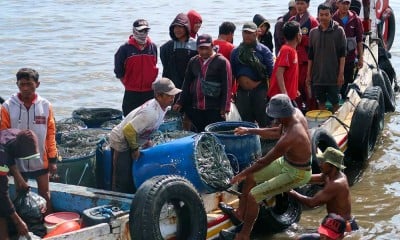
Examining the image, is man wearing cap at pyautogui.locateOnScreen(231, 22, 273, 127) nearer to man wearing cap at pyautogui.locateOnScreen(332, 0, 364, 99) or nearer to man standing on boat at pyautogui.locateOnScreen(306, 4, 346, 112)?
man standing on boat at pyautogui.locateOnScreen(306, 4, 346, 112)

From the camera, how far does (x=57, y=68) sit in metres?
20.8

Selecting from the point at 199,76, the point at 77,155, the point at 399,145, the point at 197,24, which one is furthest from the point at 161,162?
the point at 399,145

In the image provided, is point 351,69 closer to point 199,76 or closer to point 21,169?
point 199,76

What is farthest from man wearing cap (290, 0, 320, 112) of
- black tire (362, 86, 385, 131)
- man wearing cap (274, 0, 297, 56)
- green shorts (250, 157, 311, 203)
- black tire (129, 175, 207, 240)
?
black tire (129, 175, 207, 240)

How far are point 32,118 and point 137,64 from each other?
2.42 metres

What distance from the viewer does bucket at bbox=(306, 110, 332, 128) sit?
407 inches

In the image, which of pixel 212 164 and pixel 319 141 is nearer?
pixel 212 164

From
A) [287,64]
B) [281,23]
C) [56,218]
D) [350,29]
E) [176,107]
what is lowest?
[56,218]

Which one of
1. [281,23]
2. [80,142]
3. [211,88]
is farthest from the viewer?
[281,23]

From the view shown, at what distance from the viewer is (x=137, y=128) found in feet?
Answer: 23.3

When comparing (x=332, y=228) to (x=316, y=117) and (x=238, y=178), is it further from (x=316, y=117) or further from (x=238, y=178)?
(x=316, y=117)

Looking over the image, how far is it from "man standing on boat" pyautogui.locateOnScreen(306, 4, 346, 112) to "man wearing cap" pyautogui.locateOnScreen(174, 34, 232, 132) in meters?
2.29

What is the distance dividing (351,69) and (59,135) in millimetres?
5309

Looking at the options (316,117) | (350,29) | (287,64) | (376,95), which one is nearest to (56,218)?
(287,64)
